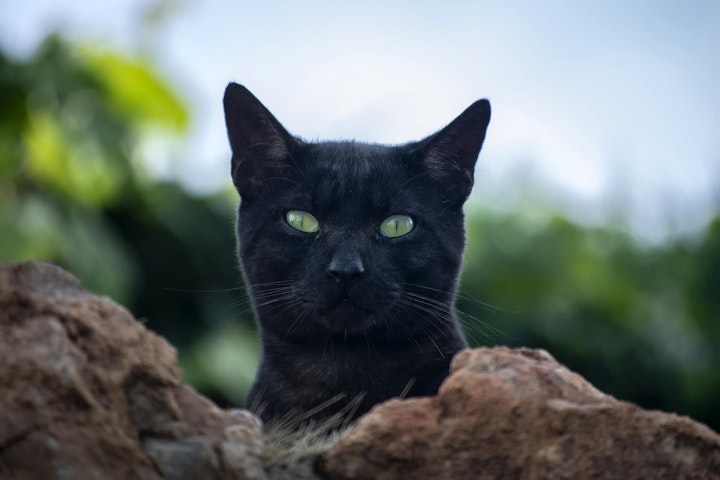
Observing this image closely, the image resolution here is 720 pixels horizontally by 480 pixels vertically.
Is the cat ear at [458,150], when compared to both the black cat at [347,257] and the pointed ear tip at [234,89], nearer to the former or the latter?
the black cat at [347,257]

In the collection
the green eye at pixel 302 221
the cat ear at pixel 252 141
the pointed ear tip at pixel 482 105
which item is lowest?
the green eye at pixel 302 221

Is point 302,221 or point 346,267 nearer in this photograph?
point 346,267

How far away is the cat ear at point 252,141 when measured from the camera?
10.6 feet

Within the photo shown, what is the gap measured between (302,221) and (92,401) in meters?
1.29

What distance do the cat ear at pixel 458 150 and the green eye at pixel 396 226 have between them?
236mm

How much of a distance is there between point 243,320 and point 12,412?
4.65 m

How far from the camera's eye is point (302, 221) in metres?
3.11

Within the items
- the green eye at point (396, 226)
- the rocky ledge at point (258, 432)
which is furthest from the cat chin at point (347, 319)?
the rocky ledge at point (258, 432)

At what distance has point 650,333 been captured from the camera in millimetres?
7875

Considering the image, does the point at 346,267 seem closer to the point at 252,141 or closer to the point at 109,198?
the point at 252,141

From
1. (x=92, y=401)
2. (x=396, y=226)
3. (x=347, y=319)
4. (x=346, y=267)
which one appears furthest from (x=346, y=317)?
(x=92, y=401)

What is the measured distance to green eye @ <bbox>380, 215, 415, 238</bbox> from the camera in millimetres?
3059

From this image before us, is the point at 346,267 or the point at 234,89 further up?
the point at 234,89

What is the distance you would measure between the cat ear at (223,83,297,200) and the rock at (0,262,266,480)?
4.00 feet
